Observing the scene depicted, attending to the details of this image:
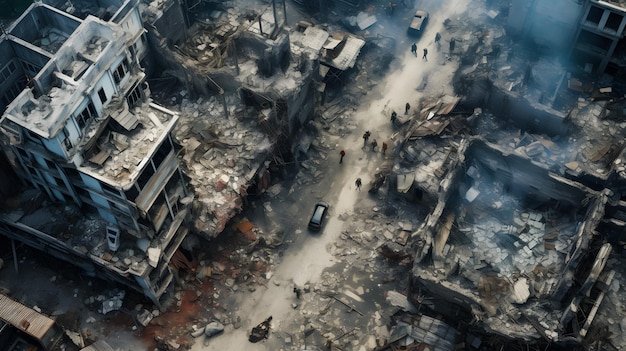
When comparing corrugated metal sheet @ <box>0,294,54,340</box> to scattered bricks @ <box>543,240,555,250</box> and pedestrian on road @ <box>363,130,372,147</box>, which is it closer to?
pedestrian on road @ <box>363,130,372,147</box>

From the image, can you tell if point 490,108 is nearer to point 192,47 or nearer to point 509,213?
point 509,213

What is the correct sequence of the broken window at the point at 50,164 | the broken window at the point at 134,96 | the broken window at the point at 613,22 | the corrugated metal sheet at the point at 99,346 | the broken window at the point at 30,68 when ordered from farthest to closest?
1. the broken window at the point at 613,22
2. the broken window at the point at 30,68
3. the broken window at the point at 134,96
4. the corrugated metal sheet at the point at 99,346
5. the broken window at the point at 50,164

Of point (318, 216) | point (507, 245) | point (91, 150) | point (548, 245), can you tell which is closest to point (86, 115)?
point (91, 150)

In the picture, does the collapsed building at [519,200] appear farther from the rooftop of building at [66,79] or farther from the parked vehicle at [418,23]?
the rooftop of building at [66,79]

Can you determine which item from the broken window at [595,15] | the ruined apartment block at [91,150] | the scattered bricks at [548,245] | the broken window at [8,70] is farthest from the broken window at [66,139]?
the broken window at [595,15]

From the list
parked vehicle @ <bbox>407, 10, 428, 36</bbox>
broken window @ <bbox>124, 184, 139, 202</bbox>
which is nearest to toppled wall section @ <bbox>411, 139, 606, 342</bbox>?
broken window @ <bbox>124, 184, 139, 202</bbox>

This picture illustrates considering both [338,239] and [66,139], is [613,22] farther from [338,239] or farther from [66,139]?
[66,139]
